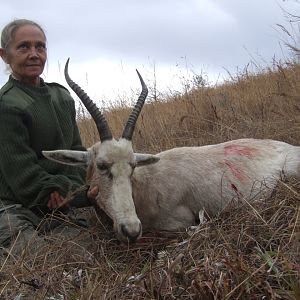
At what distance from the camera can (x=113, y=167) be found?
157 inches

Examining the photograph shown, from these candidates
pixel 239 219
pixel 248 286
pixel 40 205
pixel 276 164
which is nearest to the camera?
pixel 248 286

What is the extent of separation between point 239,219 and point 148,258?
2.03ft

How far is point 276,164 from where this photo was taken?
4945 mm

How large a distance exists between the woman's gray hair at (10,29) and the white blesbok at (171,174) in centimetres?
61

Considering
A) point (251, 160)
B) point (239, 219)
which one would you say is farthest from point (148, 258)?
point (251, 160)

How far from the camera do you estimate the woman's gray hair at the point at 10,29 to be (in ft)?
15.0

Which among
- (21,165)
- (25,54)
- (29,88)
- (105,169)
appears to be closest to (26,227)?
(21,165)

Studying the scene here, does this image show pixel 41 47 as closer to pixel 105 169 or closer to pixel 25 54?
pixel 25 54

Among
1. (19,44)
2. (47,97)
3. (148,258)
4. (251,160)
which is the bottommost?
(148,258)

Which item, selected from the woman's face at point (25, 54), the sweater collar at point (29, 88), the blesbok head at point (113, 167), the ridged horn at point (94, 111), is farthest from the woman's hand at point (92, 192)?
the woman's face at point (25, 54)

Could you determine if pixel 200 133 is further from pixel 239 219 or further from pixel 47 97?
pixel 239 219

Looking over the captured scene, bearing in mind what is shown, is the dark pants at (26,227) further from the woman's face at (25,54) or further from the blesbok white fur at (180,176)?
the woman's face at (25,54)

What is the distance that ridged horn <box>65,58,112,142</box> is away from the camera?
13.8ft

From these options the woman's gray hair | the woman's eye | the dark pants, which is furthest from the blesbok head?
the woman's gray hair
